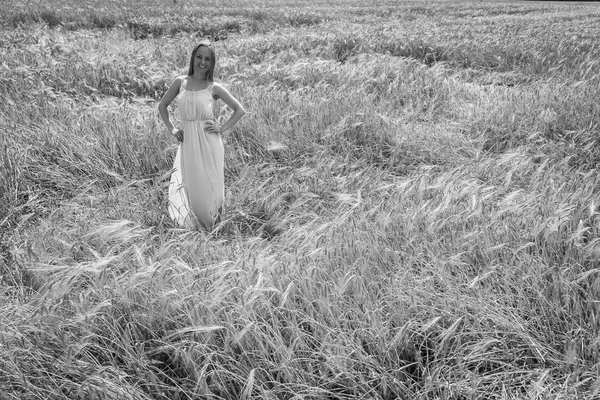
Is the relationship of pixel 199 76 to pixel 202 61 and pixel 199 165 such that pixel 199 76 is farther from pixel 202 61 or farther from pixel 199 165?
pixel 199 165

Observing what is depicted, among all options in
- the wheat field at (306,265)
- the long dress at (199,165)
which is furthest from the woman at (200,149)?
the wheat field at (306,265)

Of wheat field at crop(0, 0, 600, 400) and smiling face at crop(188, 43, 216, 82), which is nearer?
wheat field at crop(0, 0, 600, 400)

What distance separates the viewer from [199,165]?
364 centimetres

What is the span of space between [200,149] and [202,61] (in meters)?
0.62

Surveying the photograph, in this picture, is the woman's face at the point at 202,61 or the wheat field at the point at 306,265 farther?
the woman's face at the point at 202,61

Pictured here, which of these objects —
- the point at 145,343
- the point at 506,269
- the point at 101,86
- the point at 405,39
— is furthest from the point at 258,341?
the point at 405,39

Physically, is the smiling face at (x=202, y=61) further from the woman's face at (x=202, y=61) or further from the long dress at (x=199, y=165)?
the long dress at (x=199, y=165)

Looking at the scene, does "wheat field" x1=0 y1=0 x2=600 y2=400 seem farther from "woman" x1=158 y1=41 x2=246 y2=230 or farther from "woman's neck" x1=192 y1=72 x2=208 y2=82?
"woman's neck" x1=192 y1=72 x2=208 y2=82

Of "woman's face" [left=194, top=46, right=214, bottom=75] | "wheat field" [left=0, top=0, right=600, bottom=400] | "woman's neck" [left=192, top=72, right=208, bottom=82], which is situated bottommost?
"wheat field" [left=0, top=0, right=600, bottom=400]

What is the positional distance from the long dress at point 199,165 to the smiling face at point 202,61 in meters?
0.11

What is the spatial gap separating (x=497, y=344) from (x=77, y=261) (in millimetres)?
2046

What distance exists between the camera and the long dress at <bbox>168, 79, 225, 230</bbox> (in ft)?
11.9

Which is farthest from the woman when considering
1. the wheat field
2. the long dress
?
the wheat field

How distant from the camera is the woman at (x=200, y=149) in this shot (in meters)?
3.62
